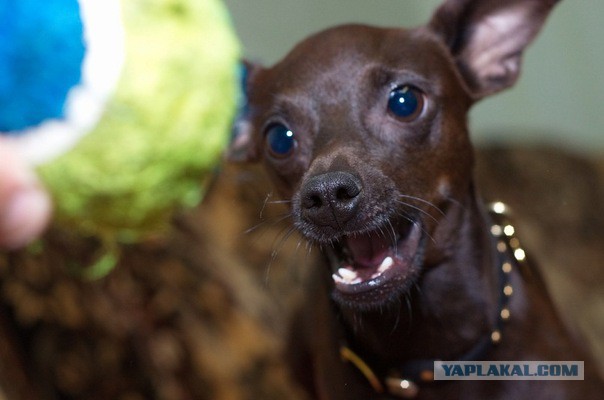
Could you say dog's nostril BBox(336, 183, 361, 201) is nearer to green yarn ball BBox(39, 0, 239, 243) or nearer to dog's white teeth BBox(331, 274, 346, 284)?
dog's white teeth BBox(331, 274, 346, 284)

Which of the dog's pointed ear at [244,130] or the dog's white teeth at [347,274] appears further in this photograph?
the dog's pointed ear at [244,130]

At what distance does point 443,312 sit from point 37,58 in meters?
0.88

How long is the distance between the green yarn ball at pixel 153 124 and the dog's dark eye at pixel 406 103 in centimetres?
29

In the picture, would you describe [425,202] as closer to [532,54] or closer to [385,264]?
[385,264]

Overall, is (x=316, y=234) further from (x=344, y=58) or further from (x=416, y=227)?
(x=344, y=58)

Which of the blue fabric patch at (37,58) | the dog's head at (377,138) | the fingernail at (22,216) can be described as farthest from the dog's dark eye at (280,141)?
the fingernail at (22,216)

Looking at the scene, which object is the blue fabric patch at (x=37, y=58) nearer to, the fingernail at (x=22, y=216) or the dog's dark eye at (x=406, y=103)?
the fingernail at (x=22, y=216)

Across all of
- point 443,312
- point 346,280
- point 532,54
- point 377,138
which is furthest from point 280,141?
point 532,54

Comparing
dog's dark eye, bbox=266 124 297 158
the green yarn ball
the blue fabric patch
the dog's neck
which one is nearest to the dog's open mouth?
the dog's neck

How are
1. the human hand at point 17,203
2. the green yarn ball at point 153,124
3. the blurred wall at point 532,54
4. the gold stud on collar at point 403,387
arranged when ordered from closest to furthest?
the human hand at point 17,203, the green yarn ball at point 153,124, the gold stud on collar at point 403,387, the blurred wall at point 532,54

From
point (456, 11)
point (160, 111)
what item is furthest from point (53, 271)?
point (456, 11)

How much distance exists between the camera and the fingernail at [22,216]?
87cm

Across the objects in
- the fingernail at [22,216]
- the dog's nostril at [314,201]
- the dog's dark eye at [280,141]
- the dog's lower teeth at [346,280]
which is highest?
the dog's dark eye at [280,141]

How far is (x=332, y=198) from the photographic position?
1.25 m
